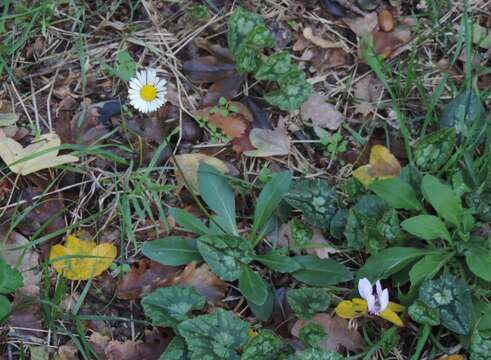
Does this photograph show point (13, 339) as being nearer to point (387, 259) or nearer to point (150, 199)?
point (150, 199)

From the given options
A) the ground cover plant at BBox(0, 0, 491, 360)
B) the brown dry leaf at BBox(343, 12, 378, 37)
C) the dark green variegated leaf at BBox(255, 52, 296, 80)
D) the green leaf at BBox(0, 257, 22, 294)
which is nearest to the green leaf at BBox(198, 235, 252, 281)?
the ground cover plant at BBox(0, 0, 491, 360)

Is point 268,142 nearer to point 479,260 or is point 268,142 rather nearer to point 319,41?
point 319,41

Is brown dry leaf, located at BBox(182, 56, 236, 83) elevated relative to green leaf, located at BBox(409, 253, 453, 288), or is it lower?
elevated

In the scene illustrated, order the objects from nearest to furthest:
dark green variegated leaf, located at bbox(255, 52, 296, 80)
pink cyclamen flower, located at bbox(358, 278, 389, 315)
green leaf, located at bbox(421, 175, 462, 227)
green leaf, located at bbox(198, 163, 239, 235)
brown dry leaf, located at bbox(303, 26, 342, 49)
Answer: pink cyclamen flower, located at bbox(358, 278, 389, 315)
green leaf, located at bbox(421, 175, 462, 227)
green leaf, located at bbox(198, 163, 239, 235)
dark green variegated leaf, located at bbox(255, 52, 296, 80)
brown dry leaf, located at bbox(303, 26, 342, 49)

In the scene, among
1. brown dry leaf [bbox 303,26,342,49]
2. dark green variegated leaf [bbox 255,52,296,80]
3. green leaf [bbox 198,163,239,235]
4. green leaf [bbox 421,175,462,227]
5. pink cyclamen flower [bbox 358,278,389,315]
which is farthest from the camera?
brown dry leaf [bbox 303,26,342,49]

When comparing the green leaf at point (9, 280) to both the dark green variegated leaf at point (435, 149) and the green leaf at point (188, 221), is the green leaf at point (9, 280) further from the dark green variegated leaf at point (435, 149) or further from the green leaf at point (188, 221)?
the dark green variegated leaf at point (435, 149)

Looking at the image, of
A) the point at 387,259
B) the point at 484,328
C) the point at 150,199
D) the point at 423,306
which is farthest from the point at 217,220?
the point at 484,328

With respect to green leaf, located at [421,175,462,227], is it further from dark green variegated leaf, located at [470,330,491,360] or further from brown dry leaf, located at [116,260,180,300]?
brown dry leaf, located at [116,260,180,300]

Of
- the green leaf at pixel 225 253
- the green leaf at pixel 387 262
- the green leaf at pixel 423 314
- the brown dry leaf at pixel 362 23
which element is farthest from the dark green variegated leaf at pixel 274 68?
the green leaf at pixel 423 314
